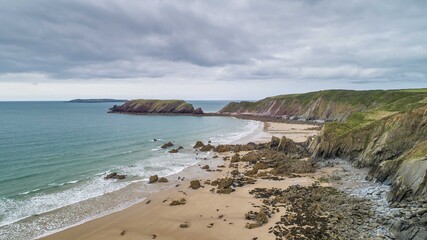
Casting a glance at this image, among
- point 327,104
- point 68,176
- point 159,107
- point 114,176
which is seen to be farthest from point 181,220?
point 159,107

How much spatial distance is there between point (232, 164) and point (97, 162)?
18.7m

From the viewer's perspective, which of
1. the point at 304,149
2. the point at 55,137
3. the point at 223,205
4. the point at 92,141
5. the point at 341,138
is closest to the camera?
the point at 223,205

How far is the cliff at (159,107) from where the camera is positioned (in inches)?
5979

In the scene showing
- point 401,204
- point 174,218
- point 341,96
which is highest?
point 341,96

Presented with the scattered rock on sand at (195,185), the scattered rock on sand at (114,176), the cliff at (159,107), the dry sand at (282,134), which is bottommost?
the scattered rock on sand at (195,185)

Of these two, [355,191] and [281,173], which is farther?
[281,173]

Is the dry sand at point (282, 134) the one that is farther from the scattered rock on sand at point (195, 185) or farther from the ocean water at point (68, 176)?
the scattered rock on sand at point (195, 185)

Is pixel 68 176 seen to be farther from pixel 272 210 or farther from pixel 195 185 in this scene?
pixel 272 210

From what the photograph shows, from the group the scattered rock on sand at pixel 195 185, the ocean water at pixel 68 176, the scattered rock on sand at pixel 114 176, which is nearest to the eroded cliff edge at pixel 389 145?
the scattered rock on sand at pixel 195 185

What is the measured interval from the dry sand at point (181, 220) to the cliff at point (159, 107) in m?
122

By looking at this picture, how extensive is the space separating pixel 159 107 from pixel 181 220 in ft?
442

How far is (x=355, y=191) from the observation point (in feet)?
85.2

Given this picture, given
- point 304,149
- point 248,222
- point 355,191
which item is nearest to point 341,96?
point 304,149

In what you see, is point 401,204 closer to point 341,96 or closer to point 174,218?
point 174,218
